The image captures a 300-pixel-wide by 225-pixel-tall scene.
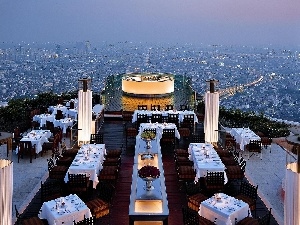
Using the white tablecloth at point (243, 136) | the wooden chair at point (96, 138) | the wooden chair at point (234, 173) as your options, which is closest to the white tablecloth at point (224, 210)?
the wooden chair at point (234, 173)

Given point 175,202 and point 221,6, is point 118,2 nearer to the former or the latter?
point 221,6

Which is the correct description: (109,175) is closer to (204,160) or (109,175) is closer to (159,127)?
(204,160)

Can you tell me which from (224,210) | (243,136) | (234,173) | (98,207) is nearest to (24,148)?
(98,207)

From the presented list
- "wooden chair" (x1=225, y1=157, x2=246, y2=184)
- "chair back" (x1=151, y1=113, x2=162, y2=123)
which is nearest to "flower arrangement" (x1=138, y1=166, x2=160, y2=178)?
"wooden chair" (x1=225, y1=157, x2=246, y2=184)

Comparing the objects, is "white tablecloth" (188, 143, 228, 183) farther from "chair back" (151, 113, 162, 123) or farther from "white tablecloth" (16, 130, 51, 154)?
"white tablecloth" (16, 130, 51, 154)

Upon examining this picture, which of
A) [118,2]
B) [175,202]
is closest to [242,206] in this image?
[175,202]

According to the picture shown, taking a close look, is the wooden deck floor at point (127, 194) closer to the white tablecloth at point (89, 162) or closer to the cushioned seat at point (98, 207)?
the cushioned seat at point (98, 207)

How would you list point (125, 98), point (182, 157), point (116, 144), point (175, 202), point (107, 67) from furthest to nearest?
point (107, 67)
point (125, 98)
point (116, 144)
point (182, 157)
point (175, 202)
